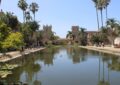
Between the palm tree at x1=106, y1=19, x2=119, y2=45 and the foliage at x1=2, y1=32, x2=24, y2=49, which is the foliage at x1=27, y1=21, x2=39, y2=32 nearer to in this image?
the palm tree at x1=106, y1=19, x2=119, y2=45

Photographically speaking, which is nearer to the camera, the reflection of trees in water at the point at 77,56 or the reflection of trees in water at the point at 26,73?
the reflection of trees in water at the point at 26,73

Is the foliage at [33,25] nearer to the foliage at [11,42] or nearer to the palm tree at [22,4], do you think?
the palm tree at [22,4]

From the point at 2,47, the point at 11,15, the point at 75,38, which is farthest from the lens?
the point at 75,38

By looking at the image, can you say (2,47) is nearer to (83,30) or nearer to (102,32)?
(102,32)

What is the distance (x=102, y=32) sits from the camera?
339 ft

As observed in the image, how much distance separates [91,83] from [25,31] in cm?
6777

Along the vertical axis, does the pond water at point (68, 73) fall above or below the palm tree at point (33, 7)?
below

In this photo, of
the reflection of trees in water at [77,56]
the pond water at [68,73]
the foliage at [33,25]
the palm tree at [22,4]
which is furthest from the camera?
the foliage at [33,25]

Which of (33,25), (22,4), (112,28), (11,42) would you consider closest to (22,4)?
(22,4)

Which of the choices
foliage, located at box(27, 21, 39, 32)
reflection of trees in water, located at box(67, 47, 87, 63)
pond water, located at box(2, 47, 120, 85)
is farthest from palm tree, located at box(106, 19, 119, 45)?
pond water, located at box(2, 47, 120, 85)

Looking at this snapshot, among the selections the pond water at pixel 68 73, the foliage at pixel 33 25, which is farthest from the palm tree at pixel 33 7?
the pond water at pixel 68 73

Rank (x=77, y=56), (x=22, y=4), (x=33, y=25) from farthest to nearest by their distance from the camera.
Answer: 1. (x=33, y=25)
2. (x=22, y=4)
3. (x=77, y=56)

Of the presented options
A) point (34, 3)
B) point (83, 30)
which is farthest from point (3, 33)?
point (83, 30)

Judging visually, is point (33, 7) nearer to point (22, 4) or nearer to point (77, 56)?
point (22, 4)
